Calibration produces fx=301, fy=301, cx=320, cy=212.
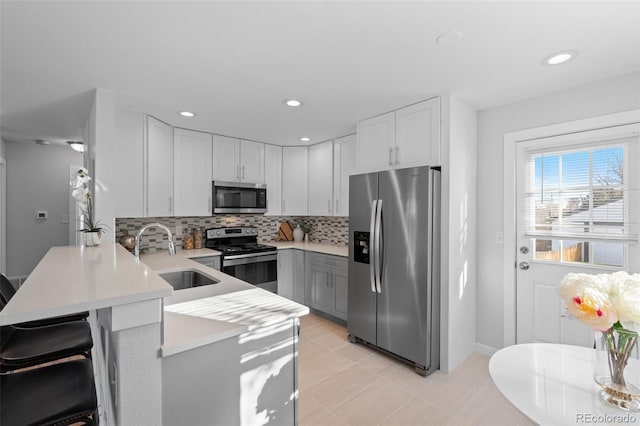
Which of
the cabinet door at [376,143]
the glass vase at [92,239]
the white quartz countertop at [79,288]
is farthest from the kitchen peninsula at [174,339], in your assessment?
the cabinet door at [376,143]

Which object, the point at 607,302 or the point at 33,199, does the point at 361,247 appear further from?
the point at 33,199

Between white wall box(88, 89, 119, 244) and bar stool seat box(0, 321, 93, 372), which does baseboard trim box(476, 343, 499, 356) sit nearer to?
bar stool seat box(0, 321, 93, 372)

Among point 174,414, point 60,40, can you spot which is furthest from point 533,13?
point 60,40

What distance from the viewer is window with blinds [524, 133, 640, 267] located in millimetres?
2221

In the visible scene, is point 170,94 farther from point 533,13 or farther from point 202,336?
point 533,13

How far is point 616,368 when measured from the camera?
40.4 inches

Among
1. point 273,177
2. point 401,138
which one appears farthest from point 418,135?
point 273,177

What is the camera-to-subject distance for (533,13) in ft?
4.91

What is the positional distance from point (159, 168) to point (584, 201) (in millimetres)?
3952

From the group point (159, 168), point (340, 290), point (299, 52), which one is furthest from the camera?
point (340, 290)

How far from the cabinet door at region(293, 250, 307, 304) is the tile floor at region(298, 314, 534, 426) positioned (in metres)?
1.13

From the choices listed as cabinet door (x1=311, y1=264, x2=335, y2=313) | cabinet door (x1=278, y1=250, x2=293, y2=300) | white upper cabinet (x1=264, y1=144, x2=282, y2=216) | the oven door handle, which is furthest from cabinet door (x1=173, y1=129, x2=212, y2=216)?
cabinet door (x1=311, y1=264, x2=335, y2=313)

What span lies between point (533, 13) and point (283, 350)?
2.06m

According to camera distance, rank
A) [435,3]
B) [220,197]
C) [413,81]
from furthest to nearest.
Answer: [220,197] < [413,81] < [435,3]
